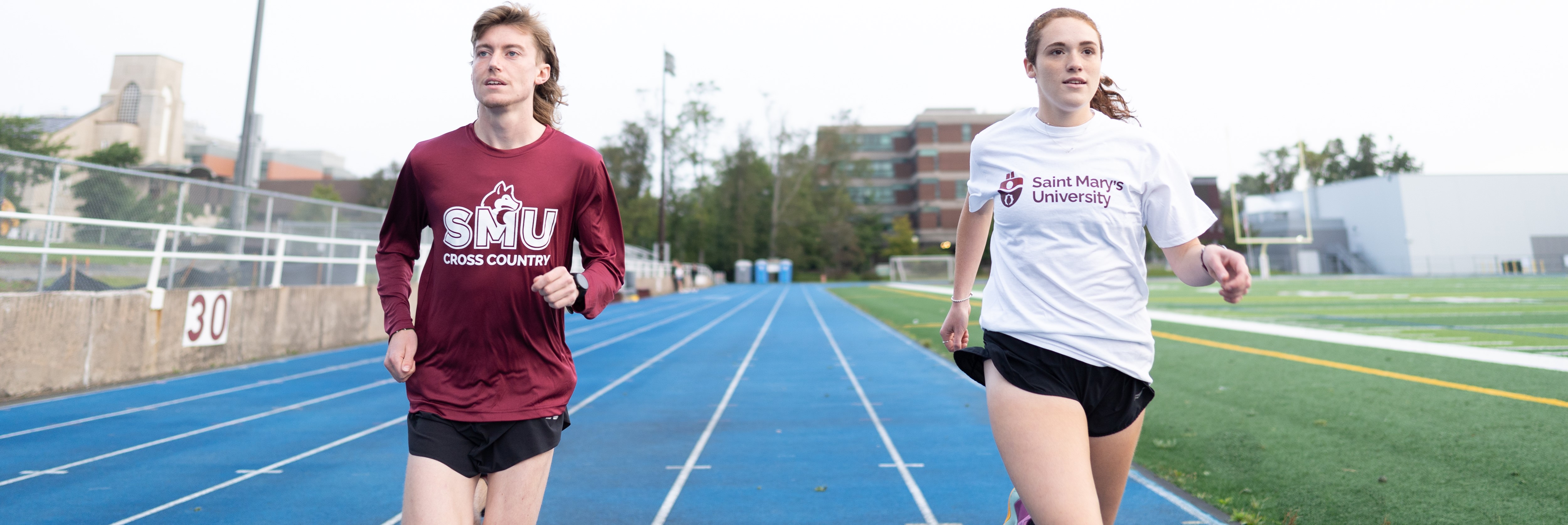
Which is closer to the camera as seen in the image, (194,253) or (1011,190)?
(1011,190)

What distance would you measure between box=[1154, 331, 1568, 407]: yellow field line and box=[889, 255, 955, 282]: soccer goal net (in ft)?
95.0

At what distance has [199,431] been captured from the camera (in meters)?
5.89

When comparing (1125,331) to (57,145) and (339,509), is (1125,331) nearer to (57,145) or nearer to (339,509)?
(339,509)

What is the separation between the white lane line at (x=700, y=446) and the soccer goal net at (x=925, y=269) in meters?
30.6

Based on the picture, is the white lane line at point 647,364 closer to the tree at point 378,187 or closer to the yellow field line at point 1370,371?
the yellow field line at point 1370,371

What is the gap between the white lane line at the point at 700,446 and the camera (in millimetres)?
4109

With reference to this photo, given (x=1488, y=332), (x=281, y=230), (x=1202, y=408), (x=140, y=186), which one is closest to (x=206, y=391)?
(x=140, y=186)

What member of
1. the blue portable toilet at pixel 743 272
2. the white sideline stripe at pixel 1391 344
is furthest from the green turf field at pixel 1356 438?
the blue portable toilet at pixel 743 272

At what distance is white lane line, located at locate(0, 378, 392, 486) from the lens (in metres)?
4.63

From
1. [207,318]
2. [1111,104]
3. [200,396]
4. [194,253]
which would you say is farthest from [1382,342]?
[194,253]

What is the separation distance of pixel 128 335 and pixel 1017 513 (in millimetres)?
9332

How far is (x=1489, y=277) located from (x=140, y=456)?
47.7 meters

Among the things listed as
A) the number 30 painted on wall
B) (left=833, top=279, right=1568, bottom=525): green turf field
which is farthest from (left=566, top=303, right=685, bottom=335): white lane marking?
(left=833, top=279, right=1568, bottom=525): green turf field

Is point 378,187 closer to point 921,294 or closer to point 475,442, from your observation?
point 921,294
